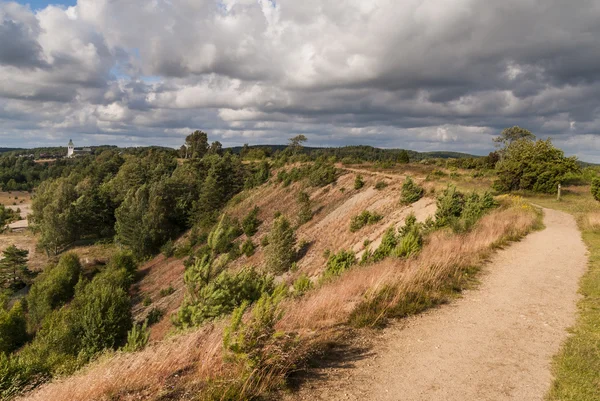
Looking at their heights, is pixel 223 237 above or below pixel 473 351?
below

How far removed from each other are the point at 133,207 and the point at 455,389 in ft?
163

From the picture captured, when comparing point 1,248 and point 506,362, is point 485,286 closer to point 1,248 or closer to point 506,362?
point 506,362

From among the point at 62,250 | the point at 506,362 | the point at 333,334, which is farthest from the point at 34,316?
the point at 506,362

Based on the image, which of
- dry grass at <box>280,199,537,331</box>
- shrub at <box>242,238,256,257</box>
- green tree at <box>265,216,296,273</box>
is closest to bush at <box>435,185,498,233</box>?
dry grass at <box>280,199,537,331</box>

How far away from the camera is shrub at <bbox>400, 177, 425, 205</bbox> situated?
24.8 m

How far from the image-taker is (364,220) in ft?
80.9

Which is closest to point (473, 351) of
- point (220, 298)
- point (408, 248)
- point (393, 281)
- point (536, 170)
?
point (393, 281)

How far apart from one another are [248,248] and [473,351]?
26516 mm

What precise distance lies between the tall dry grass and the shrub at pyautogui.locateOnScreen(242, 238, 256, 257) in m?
21.4

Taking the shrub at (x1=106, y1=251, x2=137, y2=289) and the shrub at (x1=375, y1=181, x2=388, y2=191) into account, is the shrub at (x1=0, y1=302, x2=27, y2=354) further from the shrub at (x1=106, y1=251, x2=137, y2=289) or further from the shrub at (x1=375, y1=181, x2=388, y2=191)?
the shrub at (x1=375, y1=181, x2=388, y2=191)

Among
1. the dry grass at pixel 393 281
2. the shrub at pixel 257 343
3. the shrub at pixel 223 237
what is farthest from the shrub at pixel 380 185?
the shrub at pixel 257 343

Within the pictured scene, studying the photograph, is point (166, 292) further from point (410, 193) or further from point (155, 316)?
point (410, 193)

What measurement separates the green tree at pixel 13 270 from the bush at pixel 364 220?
139 ft

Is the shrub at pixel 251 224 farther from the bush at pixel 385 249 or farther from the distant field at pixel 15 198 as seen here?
the distant field at pixel 15 198
